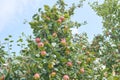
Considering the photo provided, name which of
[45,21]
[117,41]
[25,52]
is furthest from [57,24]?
[117,41]

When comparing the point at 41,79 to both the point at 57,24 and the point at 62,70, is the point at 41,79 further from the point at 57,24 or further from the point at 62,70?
the point at 57,24

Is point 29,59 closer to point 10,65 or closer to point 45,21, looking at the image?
point 10,65

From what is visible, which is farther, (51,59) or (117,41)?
(117,41)

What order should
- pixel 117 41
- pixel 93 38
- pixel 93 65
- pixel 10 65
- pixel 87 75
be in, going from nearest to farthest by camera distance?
pixel 10 65 < pixel 87 75 < pixel 93 65 < pixel 117 41 < pixel 93 38

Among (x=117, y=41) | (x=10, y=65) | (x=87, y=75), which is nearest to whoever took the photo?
(x=10, y=65)

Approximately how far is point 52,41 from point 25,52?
0.50m

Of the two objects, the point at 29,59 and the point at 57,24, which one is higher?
the point at 57,24

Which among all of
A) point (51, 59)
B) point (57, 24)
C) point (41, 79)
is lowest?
point (41, 79)

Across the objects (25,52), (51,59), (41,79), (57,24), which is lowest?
(41,79)

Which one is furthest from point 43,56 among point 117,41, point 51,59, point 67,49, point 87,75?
point 117,41

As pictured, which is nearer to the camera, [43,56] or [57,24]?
[43,56]

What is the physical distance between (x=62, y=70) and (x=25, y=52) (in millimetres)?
787

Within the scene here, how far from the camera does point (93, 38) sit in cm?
1127

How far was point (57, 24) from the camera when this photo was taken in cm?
523
